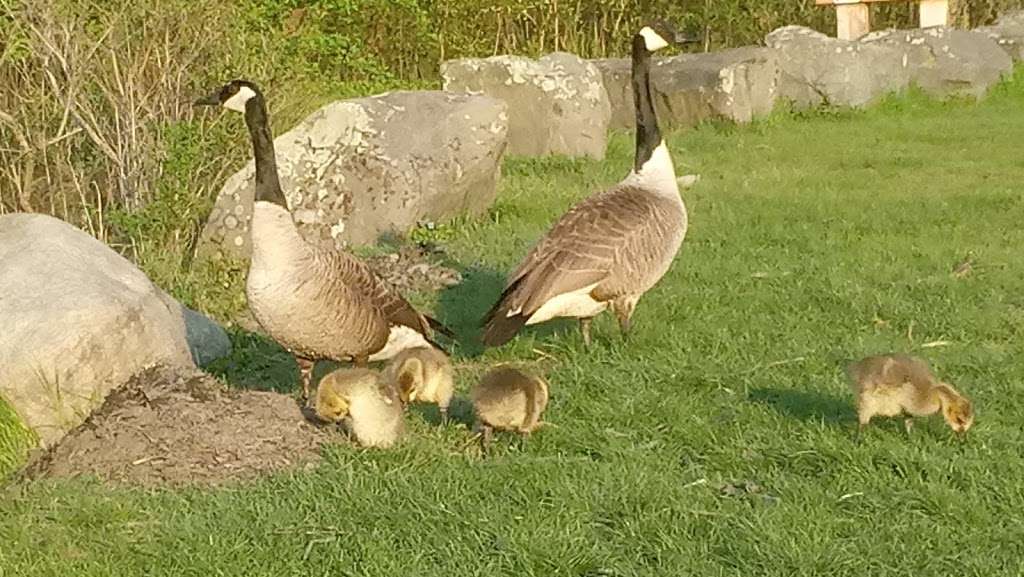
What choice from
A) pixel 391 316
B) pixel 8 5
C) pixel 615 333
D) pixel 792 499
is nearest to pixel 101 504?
pixel 391 316

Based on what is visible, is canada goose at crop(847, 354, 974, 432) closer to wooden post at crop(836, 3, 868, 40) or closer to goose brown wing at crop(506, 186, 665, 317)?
goose brown wing at crop(506, 186, 665, 317)

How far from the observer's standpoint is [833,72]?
19.0m

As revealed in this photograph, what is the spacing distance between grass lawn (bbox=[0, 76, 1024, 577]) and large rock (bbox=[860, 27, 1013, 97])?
10791 mm

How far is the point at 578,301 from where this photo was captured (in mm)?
7758

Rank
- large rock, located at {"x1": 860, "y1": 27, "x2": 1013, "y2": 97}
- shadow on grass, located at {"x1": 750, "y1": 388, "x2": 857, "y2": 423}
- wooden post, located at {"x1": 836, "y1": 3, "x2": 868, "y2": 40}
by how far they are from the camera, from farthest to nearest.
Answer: wooden post, located at {"x1": 836, "y1": 3, "x2": 868, "y2": 40} → large rock, located at {"x1": 860, "y1": 27, "x2": 1013, "y2": 97} → shadow on grass, located at {"x1": 750, "y1": 388, "x2": 857, "y2": 423}

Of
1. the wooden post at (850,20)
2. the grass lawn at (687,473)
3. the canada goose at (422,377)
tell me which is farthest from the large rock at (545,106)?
the canada goose at (422,377)

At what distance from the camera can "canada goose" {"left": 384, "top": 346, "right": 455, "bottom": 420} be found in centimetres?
625

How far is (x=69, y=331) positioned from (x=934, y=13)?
19.7 metres

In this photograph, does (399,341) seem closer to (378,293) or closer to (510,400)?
(378,293)

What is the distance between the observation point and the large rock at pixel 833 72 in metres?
19.0

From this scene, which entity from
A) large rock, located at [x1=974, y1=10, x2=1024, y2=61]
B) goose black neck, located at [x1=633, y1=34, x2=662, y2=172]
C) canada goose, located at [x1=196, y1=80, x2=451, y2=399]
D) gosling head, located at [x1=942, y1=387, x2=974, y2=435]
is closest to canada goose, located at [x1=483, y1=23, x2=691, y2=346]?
goose black neck, located at [x1=633, y1=34, x2=662, y2=172]

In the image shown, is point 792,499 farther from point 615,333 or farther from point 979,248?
point 979,248

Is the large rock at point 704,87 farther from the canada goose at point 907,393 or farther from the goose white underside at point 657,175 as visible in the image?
the canada goose at point 907,393

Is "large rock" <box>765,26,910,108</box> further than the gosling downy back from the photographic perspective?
Yes
